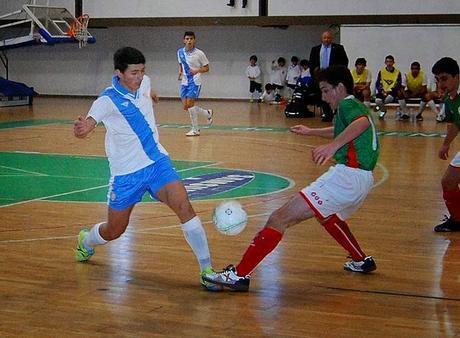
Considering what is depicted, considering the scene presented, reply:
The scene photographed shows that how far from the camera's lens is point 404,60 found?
2744 cm

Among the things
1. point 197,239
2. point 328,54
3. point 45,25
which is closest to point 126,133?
point 197,239

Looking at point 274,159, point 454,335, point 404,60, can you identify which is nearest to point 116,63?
point 454,335

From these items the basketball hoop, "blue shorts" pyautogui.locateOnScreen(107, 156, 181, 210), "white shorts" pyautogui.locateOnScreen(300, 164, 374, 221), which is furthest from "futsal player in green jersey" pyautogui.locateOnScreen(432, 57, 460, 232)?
the basketball hoop

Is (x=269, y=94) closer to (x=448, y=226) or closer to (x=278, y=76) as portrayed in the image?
(x=278, y=76)

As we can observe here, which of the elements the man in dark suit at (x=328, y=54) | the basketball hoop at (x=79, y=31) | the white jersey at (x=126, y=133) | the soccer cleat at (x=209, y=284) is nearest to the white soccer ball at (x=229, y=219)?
the soccer cleat at (x=209, y=284)

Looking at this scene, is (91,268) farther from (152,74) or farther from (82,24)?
(152,74)

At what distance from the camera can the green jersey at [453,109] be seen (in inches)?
330

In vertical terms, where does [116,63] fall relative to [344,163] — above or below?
above

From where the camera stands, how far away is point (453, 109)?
8438 mm

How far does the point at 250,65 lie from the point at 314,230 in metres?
23.3

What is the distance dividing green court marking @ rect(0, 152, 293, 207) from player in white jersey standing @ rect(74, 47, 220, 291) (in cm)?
387

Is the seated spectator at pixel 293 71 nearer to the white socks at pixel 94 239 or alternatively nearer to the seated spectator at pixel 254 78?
the seated spectator at pixel 254 78

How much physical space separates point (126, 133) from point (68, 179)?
5821mm

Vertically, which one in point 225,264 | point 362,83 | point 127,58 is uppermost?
point 127,58
